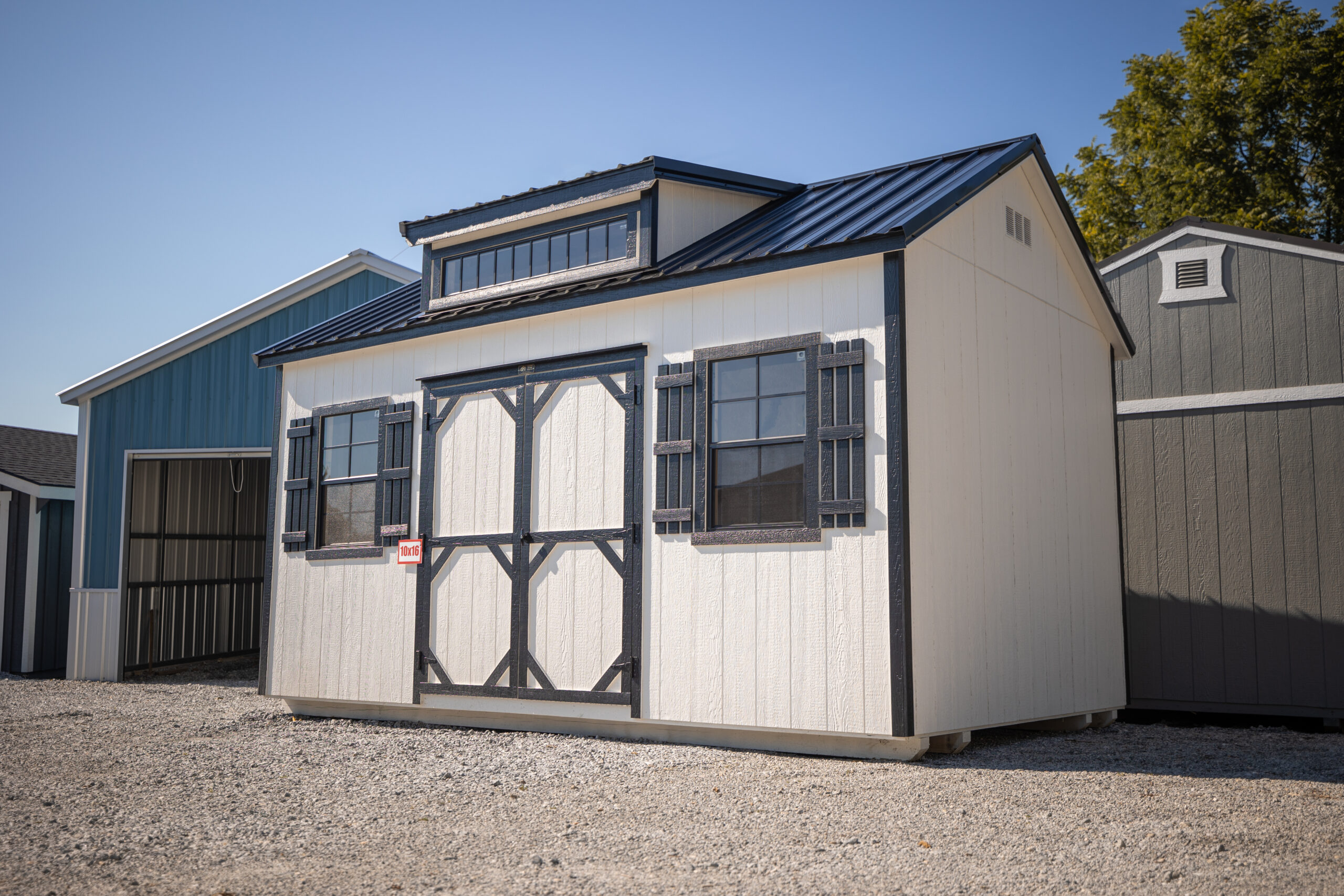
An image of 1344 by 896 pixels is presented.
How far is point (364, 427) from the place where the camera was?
10.4 metres

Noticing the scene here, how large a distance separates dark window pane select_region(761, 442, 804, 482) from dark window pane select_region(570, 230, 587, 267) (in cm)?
291

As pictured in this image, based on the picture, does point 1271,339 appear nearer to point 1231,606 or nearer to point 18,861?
point 1231,606

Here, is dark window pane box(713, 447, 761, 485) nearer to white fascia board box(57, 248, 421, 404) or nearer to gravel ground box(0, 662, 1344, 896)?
gravel ground box(0, 662, 1344, 896)

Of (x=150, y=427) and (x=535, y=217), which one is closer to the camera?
(x=535, y=217)

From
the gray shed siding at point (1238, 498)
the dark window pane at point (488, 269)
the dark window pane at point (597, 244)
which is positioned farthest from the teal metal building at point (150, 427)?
the gray shed siding at point (1238, 498)

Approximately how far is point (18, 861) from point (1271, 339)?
34.3ft

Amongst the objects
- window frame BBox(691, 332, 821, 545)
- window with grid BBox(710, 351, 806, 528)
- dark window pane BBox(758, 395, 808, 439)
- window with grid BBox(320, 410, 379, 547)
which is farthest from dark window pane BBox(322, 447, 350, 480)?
dark window pane BBox(758, 395, 808, 439)

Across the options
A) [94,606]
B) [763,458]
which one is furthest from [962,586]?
[94,606]

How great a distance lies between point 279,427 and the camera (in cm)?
1106

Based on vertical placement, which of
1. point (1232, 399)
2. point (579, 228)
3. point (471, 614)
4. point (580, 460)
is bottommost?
point (471, 614)

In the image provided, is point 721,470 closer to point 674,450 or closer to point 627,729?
point 674,450

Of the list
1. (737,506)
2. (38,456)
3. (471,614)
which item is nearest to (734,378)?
(737,506)

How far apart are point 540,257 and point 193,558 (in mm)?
10048

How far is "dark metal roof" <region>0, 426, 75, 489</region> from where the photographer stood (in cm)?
1659
